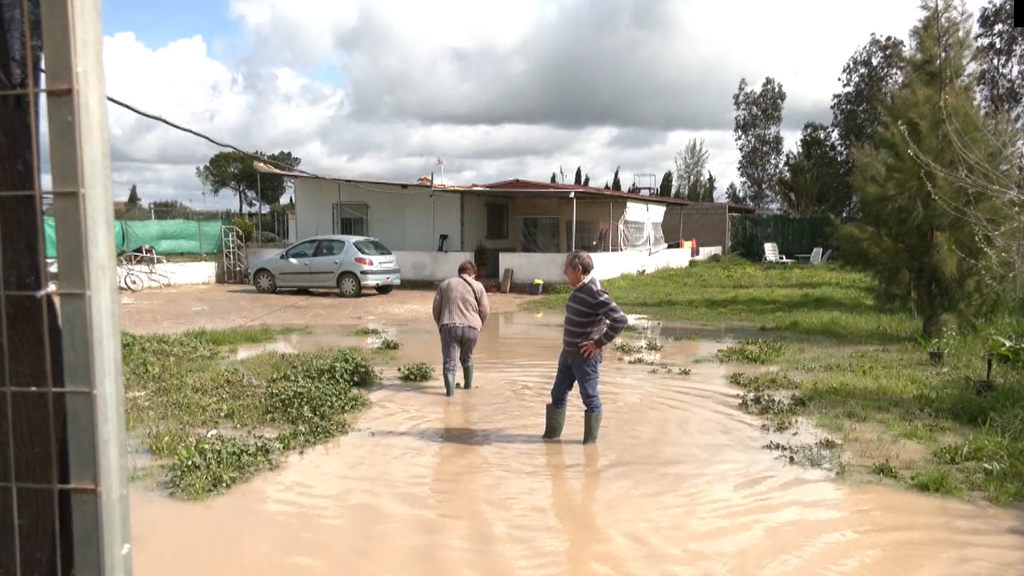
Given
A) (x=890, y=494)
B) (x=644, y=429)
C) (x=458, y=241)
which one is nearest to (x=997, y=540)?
(x=890, y=494)

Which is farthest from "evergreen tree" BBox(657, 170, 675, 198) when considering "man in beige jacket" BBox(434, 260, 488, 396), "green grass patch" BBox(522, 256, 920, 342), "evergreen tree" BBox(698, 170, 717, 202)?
"man in beige jacket" BBox(434, 260, 488, 396)

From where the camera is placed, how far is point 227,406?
313 inches

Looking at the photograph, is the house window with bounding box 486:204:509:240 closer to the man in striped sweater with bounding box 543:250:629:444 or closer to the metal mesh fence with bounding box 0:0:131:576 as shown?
the man in striped sweater with bounding box 543:250:629:444

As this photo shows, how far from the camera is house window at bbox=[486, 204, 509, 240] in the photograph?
85.4 feet

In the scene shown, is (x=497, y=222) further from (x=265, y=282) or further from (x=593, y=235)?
(x=265, y=282)

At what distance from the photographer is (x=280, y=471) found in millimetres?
6258

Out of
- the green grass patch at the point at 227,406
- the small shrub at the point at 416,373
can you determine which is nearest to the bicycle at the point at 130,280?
the green grass patch at the point at 227,406

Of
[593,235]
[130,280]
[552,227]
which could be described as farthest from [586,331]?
[593,235]

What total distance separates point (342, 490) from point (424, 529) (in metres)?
1.00

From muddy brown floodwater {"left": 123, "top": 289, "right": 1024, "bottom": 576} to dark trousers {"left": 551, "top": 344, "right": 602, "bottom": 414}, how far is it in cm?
41

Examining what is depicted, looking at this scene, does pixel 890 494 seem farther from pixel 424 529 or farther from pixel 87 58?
pixel 87 58

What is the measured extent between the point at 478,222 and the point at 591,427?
18.8 meters

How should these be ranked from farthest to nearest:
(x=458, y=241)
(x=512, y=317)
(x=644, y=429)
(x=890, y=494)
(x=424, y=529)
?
(x=458, y=241)
(x=512, y=317)
(x=644, y=429)
(x=890, y=494)
(x=424, y=529)

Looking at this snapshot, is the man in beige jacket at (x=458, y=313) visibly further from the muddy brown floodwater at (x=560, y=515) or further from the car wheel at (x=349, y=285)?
the car wheel at (x=349, y=285)
